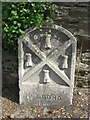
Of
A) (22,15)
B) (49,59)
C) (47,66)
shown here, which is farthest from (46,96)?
(22,15)

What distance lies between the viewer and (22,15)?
3424mm

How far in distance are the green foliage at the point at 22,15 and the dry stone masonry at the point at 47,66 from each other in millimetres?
113

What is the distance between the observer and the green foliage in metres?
3.37

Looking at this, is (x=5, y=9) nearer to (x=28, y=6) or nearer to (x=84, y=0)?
(x=28, y=6)

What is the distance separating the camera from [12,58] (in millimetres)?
3896

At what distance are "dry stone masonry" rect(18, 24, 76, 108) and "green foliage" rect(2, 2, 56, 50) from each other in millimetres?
113

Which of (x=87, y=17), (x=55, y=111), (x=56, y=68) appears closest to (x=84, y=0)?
(x=87, y=17)

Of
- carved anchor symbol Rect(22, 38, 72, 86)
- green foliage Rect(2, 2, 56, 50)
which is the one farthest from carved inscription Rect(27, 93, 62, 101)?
green foliage Rect(2, 2, 56, 50)

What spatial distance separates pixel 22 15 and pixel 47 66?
0.77 meters

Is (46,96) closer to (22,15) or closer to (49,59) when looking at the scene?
(49,59)

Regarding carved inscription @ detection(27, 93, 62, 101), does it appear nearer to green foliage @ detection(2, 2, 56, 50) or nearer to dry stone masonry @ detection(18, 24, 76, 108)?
dry stone masonry @ detection(18, 24, 76, 108)

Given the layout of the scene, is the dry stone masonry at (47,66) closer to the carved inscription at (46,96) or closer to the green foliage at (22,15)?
the carved inscription at (46,96)

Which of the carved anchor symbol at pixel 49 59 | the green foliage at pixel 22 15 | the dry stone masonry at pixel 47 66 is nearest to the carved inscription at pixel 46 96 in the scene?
the dry stone masonry at pixel 47 66

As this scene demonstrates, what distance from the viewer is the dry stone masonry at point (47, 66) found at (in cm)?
346
